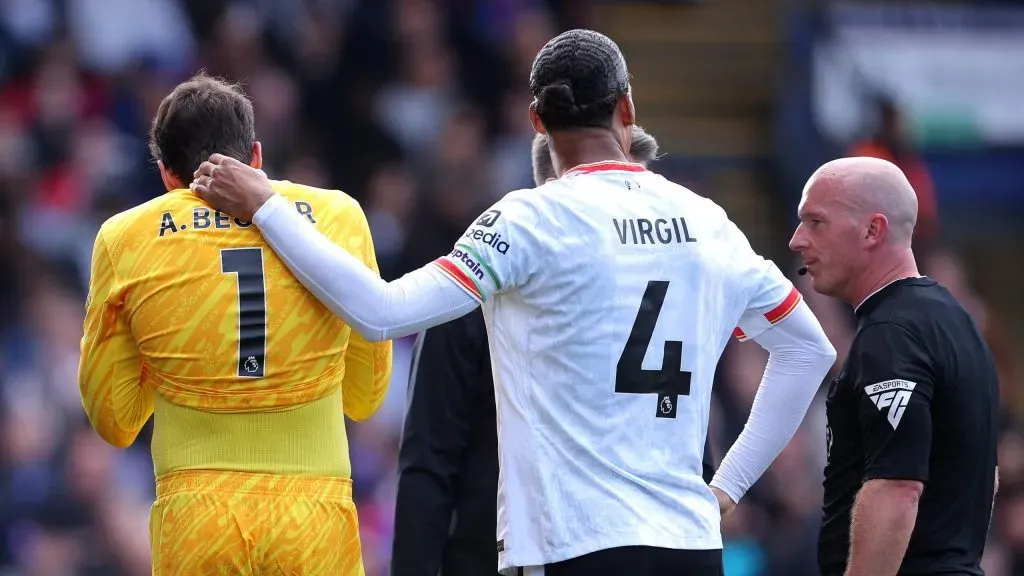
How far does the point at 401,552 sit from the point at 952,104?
33.4ft

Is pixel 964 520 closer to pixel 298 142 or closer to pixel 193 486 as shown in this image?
pixel 193 486

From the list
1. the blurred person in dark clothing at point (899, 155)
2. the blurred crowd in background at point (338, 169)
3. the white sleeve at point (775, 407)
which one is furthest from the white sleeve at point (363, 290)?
the blurred person in dark clothing at point (899, 155)

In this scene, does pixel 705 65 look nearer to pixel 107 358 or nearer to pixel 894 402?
pixel 894 402

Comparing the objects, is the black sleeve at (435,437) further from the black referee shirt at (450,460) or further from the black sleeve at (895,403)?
the black sleeve at (895,403)

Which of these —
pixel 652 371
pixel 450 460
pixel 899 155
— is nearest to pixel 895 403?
pixel 652 371

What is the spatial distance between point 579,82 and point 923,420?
1194 mm

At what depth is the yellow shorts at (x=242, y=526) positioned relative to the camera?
3695 mm

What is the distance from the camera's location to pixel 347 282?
12.1 feet

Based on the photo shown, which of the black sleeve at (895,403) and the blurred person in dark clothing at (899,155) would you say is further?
the blurred person in dark clothing at (899,155)

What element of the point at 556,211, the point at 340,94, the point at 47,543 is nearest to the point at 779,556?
the point at 47,543

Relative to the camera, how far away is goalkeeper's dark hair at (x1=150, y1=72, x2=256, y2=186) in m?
3.88

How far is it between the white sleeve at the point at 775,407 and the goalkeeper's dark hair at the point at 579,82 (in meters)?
0.81

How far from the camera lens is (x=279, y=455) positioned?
12.4 ft

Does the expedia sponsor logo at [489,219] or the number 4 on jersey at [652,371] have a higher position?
the expedia sponsor logo at [489,219]
